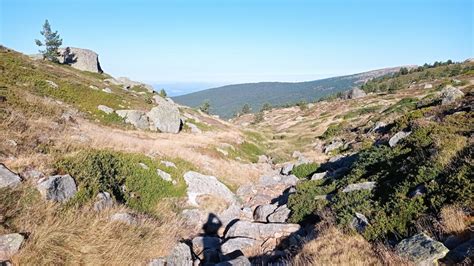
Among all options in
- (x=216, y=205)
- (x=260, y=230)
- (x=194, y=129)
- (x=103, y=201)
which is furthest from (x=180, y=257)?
(x=194, y=129)

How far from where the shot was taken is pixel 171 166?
16.9 metres

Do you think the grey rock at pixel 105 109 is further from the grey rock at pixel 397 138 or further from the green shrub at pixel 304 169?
the grey rock at pixel 397 138

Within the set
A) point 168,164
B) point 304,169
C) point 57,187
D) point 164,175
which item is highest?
point 57,187

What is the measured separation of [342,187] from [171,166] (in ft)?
28.9

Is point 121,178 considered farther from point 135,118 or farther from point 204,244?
point 135,118

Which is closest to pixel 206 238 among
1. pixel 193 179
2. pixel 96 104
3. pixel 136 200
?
pixel 136 200

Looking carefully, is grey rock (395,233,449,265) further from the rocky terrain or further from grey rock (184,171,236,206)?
grey rock (184,171,236,206)

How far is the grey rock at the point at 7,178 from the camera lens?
790 cm

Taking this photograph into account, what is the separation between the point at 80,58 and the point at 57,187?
66664 millimetres

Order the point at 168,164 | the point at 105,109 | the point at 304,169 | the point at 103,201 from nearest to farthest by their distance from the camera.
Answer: the point at 103,201 → the point at 168,164 → the point at 304,169 → the point at 105,109

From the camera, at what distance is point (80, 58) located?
2628 inches

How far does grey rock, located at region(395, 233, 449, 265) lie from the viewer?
608cm

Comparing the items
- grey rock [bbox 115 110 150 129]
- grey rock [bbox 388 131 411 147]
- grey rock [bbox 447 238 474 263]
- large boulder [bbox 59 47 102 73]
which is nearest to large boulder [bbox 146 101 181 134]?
grey rock [bbox 115 110 150 129]

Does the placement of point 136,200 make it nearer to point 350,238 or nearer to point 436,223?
point 350,238
